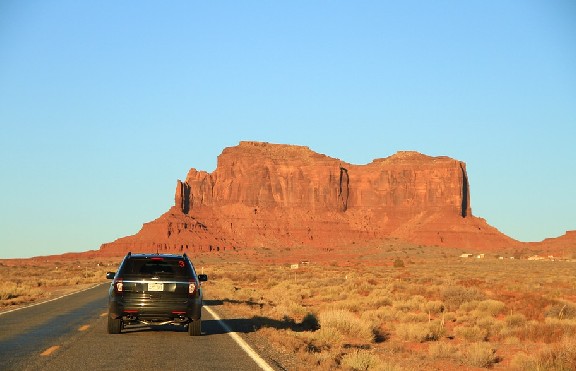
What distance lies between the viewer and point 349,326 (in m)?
20.5

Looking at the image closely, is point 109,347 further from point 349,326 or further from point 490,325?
point 490,325

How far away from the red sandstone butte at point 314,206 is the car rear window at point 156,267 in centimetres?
13978

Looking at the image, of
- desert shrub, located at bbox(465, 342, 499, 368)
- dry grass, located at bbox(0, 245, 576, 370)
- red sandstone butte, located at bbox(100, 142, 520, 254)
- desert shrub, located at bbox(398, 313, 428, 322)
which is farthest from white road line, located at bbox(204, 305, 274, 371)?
red sandstone butte, located at bbox(100, 142, 520, 254)

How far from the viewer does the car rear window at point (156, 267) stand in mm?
16141

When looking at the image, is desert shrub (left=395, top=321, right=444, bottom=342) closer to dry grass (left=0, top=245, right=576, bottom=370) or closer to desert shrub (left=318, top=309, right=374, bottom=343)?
dry grass (left=0, top=245, right=576, bottom=370)

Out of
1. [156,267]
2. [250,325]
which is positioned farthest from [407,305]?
[156,267]

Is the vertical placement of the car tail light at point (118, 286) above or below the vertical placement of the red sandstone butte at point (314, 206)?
below

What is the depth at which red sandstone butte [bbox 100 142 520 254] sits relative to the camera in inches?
6373

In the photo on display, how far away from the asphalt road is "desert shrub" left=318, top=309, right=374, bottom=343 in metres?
2.91

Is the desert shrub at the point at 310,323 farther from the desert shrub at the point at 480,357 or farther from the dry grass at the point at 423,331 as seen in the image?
the desert shrub at the point at 480,357

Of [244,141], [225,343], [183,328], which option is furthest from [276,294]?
[244,141]

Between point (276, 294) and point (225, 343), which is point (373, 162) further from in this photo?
point (225, 343)

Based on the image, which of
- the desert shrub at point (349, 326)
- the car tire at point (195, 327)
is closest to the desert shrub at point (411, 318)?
the desert shrub at point (349, 326)

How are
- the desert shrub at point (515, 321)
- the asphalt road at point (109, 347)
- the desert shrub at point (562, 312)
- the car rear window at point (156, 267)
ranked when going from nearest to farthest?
the asphalt road at point (109, 347)
the car rear window at point (156, 267)
the desert shrub at point (515, 321)
the desert shrub at point (562, 312)
